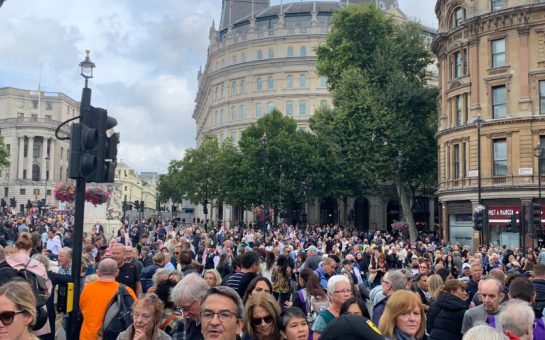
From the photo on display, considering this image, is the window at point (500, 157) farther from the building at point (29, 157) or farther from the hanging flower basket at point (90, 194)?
the building at point (29, 157)

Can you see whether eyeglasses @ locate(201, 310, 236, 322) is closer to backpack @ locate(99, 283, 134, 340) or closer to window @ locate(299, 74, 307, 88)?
backpack @ locate(99, 283, 134, 340)

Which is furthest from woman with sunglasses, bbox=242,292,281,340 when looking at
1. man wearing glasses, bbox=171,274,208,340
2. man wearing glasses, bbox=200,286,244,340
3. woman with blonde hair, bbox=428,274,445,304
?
woman with blonde hair, bbox=428,274,445,304

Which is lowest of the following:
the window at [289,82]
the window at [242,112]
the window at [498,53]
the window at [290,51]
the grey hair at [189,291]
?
the grey hair at [189,291]

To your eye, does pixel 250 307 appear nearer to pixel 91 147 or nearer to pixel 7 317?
pixel 7 317

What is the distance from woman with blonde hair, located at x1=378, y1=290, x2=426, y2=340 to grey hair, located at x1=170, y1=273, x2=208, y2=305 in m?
1.75

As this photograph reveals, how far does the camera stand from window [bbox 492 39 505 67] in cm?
3609

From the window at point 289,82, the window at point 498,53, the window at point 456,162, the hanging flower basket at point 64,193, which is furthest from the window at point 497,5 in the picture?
the window at point 289,82

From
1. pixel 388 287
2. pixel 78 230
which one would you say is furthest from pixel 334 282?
pixel 78 230

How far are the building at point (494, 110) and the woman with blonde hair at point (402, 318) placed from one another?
2997 centimetres

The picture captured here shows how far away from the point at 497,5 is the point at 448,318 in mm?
33592

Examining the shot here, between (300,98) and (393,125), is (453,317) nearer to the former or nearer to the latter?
(393,125)

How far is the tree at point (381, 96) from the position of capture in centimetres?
4266

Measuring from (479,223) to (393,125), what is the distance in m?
18.4

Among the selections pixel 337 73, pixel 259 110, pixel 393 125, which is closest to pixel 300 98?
pixel 259 110
